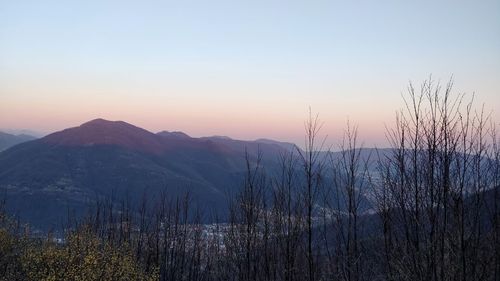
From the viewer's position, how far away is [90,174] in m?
157

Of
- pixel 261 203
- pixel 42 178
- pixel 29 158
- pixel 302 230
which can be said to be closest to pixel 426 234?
A: pixel 302 230

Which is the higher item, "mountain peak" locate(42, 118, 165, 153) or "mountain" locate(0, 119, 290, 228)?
"mountain peak" locate(42, 118, 165, 153)

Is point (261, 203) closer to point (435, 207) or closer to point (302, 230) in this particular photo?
point (302, 230)

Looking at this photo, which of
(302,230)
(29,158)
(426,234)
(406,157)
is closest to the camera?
(426,234)

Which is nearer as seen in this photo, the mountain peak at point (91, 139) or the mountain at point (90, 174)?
the mountain at point (90, 174)

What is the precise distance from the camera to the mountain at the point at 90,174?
12912cm

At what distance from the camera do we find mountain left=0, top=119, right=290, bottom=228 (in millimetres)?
129125

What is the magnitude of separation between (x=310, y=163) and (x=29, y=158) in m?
174

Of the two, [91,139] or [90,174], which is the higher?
[91,139]

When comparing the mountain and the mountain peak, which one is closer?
the mountain

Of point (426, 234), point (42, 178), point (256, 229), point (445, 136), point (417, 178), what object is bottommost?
point (42, 178)

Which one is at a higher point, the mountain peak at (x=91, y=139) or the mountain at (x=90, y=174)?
the mountain peak at (x=91, y=139)

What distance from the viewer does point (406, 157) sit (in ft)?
29.2

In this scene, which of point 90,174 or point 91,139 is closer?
point 90,174
